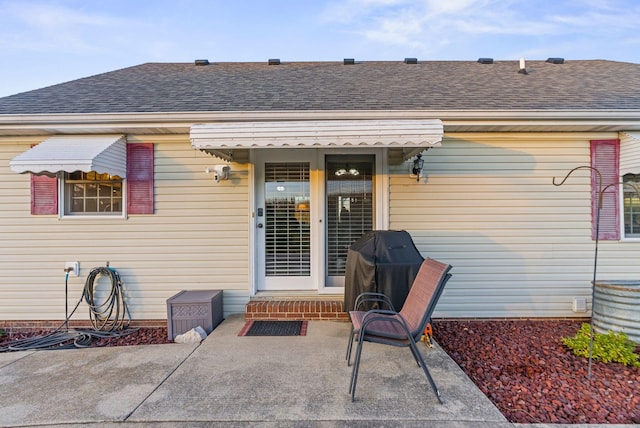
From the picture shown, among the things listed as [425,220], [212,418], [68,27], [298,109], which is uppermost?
[68,27]

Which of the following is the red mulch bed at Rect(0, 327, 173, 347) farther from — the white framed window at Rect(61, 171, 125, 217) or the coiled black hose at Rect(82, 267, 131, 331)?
the white framed window at Rect(61, 171, 125, 217)

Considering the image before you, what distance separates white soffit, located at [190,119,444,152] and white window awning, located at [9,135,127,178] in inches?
54.3

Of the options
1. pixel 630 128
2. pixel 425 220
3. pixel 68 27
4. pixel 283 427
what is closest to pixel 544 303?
pixel 425 220

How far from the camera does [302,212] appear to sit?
478cm

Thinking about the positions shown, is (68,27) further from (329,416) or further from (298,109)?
(329,416)

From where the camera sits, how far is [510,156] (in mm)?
4551

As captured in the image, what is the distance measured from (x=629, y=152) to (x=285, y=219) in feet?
16.0

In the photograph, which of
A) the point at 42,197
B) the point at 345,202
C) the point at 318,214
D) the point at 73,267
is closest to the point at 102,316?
the point at 73,267

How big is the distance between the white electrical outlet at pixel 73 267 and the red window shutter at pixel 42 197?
0.77 meters

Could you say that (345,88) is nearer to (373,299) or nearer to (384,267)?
(384,267)

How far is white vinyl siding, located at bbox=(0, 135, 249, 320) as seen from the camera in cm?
453

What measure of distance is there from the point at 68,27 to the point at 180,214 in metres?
7.51

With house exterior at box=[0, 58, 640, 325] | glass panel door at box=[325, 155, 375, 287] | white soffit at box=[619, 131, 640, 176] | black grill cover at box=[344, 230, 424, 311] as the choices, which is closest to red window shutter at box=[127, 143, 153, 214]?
house exterior at box=[0, 58, 640, 325]

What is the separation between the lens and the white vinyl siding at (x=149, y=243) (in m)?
4.53
